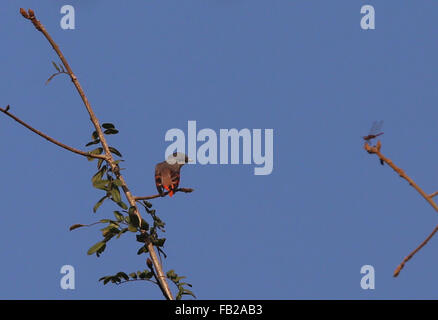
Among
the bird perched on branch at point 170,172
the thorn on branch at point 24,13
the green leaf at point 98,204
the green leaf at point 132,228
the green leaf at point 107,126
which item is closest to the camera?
the thorn on branch at point 24,13

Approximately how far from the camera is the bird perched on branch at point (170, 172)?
6.87m

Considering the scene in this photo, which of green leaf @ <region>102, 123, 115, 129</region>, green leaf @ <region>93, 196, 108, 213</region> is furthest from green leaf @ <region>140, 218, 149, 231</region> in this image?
green leaf @ <region>102, 123, 115, 129</region>

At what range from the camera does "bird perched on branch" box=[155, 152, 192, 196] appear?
271 inches

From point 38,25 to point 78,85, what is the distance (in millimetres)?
680

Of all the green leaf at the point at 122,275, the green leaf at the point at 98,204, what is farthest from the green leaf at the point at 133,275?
the green leaf at the point at 98,204

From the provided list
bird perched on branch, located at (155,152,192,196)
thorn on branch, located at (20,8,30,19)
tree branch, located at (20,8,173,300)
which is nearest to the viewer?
thorn on branch, located at (20,8,30,19)

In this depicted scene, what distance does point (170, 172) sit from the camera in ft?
23.4

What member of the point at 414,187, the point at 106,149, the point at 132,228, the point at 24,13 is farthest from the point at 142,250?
the point at 414,187

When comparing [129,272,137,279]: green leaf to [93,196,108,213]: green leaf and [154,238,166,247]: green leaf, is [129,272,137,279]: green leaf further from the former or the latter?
[93,196,108,213]: green leaf

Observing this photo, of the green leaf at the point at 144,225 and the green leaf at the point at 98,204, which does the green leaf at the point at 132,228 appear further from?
the green leaf at the point at 98,204

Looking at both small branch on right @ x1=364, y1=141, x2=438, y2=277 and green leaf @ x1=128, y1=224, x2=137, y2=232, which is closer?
small branch on right @ x1=364, y1=141, x2=438, y2=277

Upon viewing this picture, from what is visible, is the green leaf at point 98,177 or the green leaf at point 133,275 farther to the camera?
the green leaf at point 98,177

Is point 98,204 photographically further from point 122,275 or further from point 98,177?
point 122,275


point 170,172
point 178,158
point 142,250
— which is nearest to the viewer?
point 142,250
